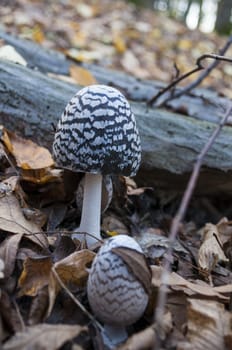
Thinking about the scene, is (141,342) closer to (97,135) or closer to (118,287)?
(118,287)

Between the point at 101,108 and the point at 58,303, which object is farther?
the point at 101,108

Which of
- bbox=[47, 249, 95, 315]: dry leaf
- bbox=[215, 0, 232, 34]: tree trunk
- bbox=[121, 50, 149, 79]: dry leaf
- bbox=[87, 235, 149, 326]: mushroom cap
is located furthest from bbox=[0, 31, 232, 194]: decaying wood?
bbox=[215, 0, 232, 34]: tree trunk

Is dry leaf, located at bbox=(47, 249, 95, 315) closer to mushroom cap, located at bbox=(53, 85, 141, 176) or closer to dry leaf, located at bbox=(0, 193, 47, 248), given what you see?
dry leaf, located at bbox=(0, 193, 47, 248)

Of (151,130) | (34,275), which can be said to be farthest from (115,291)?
(151,130)

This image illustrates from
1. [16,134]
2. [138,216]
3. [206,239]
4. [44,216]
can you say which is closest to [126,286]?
[44,216]

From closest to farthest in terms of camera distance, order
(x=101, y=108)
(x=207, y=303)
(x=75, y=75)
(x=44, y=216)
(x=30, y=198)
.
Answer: (x=207, y=303) < (x=101, y=108) < (x=44, y=216) < (x=30, y=198) < (x=75, y=75)

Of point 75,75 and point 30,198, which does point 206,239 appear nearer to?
point 30,198

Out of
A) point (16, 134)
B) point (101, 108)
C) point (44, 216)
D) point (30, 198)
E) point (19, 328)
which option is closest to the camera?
point (19, 328)

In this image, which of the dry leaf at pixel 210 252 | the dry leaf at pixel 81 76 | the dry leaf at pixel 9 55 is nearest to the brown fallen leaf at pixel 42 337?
the dry leaf at pixel 210 252
